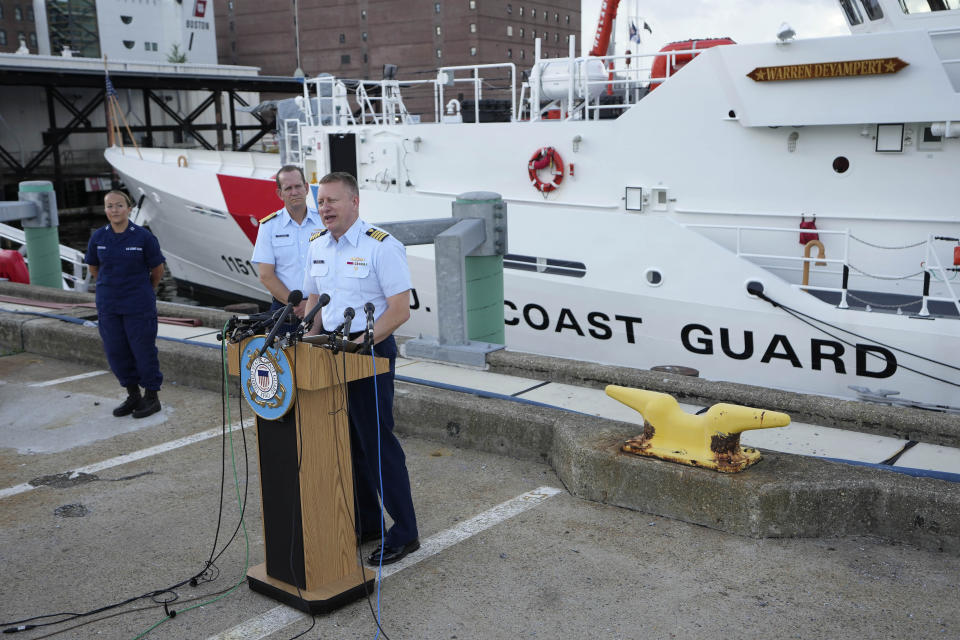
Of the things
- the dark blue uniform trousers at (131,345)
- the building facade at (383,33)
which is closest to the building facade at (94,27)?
the building facade at (383,33)

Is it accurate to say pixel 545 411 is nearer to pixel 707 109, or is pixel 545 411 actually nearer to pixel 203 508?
pixel 203 508

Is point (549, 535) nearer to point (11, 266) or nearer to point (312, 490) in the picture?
point (312, 490)

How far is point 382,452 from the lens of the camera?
364 centimetres

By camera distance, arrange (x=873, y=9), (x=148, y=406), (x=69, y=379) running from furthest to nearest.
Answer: (x=873, y=9), (x=69, y=379), (x=148, y=406)

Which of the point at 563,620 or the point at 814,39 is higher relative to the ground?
the point at 814,39

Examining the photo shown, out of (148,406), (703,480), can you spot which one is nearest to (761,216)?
(703,480)

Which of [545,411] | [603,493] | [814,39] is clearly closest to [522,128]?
[814,39]

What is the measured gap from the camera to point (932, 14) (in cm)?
928

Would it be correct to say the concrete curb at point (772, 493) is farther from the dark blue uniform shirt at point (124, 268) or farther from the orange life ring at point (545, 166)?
the orange life ring at point (545, 166)

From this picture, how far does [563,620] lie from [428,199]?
804 cm

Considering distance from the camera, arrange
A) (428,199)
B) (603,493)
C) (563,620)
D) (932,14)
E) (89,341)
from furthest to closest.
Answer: (428,199) → (932,14) → (89,341) → (603,493) → (563,620)

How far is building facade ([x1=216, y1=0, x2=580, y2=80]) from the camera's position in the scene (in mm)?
74125

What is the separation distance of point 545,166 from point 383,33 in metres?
71.2

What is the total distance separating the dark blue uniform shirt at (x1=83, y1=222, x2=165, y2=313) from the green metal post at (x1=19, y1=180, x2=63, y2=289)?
22.0ft
